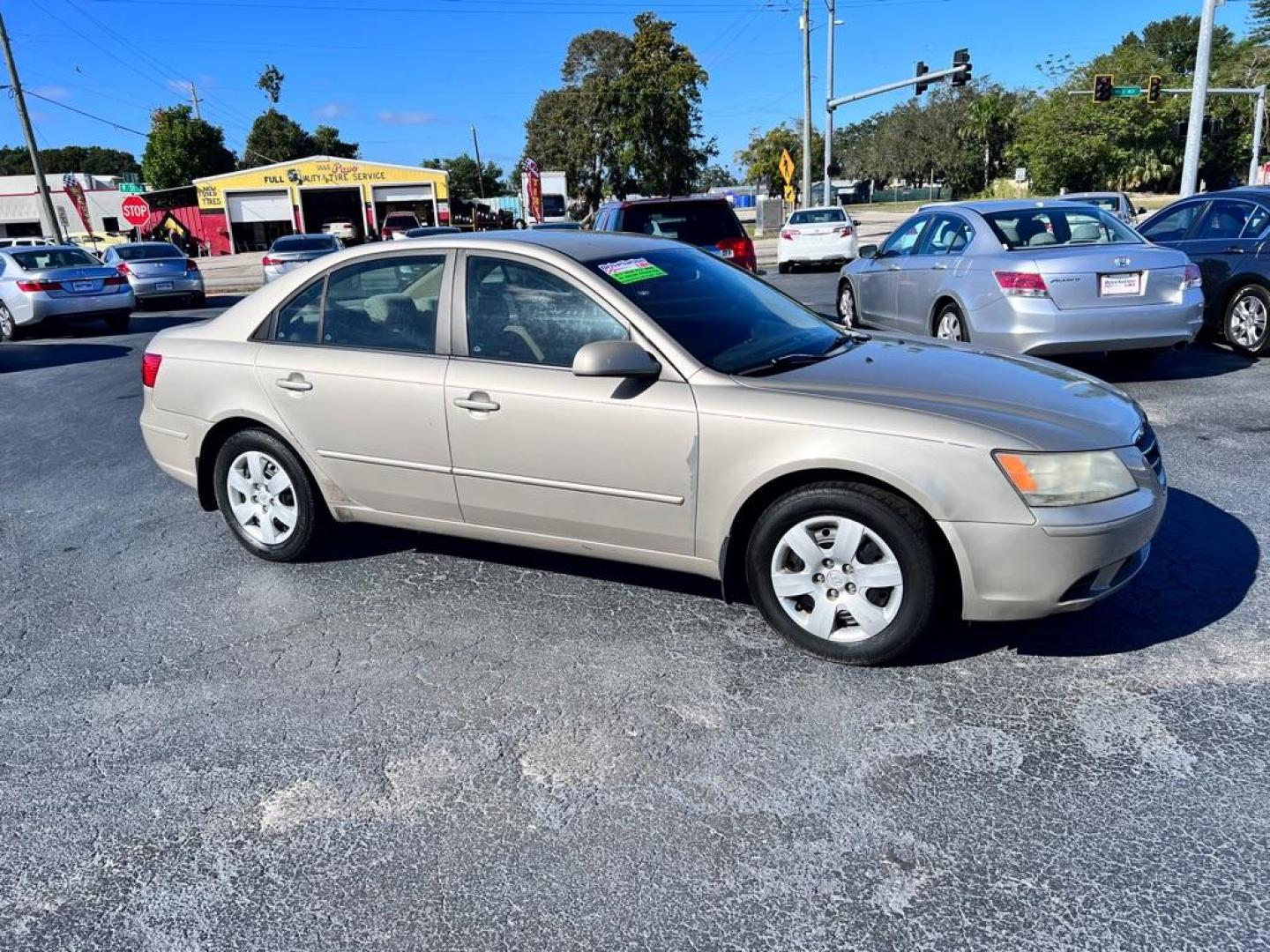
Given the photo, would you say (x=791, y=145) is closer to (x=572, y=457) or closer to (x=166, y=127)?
(x=166, y=127)

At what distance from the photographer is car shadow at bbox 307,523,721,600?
4.34 metres

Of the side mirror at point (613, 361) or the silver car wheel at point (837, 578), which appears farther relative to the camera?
the side mirror at point (613, 361)

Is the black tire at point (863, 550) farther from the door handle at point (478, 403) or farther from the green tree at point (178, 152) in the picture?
the green tree at point (178, 152)

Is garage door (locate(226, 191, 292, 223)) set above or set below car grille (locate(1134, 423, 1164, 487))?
above

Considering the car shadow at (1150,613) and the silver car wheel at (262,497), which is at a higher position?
the silver car wheel at (262,497)

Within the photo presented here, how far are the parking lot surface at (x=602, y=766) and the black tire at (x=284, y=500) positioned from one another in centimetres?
13

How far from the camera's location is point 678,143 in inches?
1914

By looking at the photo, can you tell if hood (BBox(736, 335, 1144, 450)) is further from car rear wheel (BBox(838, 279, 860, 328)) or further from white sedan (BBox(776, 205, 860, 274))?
white sedan (BBox(776, 205, 860, 274))

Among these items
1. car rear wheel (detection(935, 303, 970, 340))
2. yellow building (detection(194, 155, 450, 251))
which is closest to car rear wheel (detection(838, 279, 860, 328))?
car rear wheel (detection(935, 303, 970, 340))

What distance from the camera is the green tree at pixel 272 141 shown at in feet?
286

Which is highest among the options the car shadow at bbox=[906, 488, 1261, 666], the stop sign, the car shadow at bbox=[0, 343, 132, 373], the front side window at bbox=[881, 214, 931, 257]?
the stop sign

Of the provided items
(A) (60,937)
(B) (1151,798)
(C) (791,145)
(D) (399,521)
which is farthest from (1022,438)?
(C) (791,145)

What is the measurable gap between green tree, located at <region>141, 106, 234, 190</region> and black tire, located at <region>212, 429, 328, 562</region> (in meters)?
Result: 73.5

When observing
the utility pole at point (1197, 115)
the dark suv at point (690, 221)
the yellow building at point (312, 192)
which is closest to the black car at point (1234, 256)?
the dark suv at point (690, 221)
